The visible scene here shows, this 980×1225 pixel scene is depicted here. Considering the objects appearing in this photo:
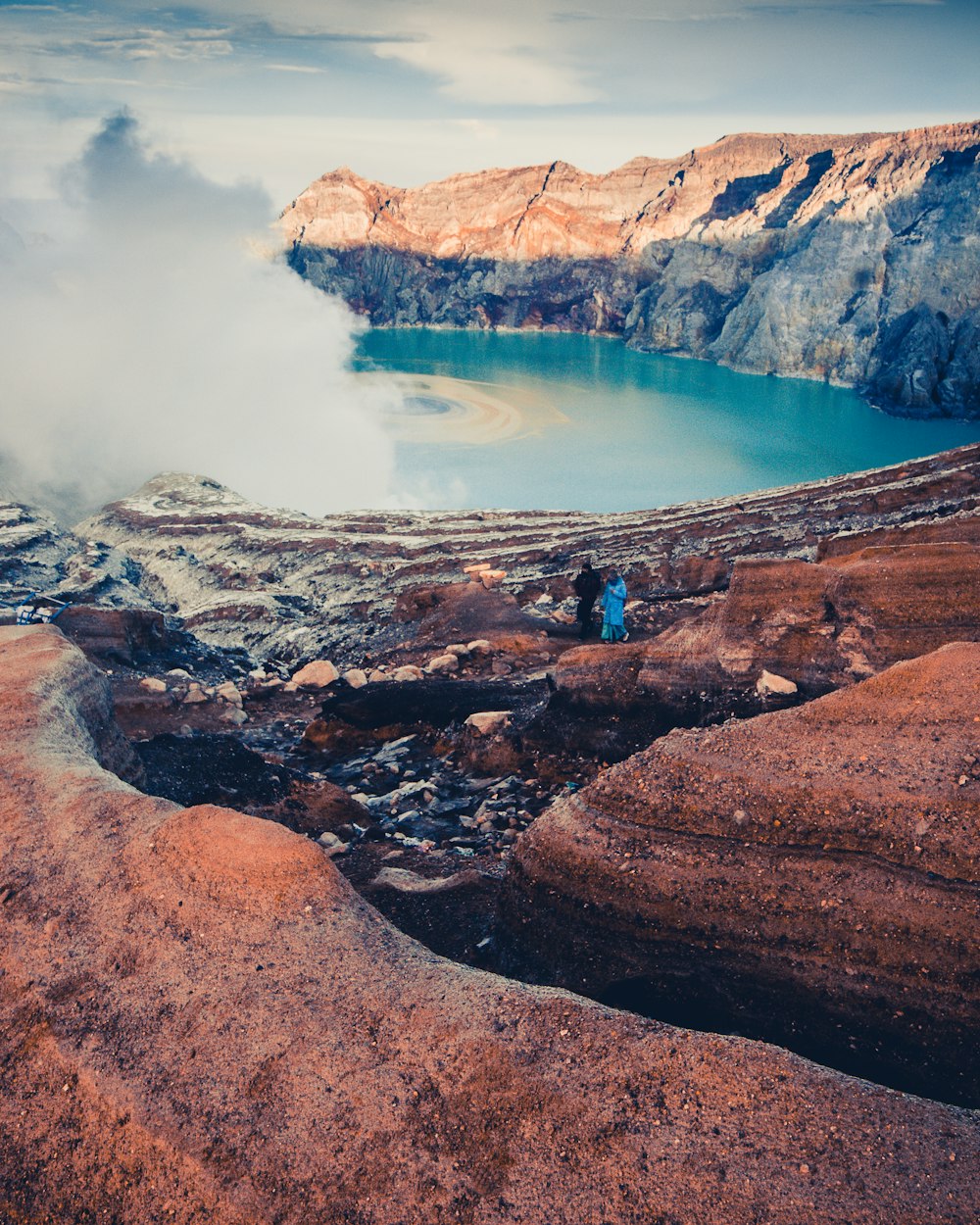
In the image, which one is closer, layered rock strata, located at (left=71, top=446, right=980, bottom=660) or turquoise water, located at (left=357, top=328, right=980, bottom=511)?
layered rock strata, located at (left=71, top=446, right=980, bottom=660)

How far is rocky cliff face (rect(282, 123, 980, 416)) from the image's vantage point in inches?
2613

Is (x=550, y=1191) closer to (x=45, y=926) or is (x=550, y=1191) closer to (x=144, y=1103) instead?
(x=144, y=1103)

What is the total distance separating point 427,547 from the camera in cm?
2447

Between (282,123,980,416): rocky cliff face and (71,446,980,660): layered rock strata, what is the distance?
1704 inches

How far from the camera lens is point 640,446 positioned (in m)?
48.6

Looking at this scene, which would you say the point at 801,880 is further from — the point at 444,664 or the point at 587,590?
the point at 587,590

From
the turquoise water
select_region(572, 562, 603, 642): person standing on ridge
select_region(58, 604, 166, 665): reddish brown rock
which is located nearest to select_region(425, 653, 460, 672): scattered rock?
select_region(572, 562, 603, 642): person standing on ridge

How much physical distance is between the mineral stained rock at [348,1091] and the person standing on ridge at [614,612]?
9507mm

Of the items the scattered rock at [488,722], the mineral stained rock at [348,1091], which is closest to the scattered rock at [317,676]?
the scattered rock at [488,722]

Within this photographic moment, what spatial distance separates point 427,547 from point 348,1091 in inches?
816

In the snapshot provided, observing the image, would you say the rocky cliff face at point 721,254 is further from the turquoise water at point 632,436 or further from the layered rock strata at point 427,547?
the layered rock strata at point 427,547

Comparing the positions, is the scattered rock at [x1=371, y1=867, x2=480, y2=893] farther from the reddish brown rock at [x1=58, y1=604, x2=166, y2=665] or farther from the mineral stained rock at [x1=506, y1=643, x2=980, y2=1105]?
the reddish brown rock at [x1=58, y1=604, x2=166, y2=665]

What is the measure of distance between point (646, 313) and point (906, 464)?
8071cm

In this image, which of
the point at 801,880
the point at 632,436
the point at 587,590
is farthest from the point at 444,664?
the point at 632,436
